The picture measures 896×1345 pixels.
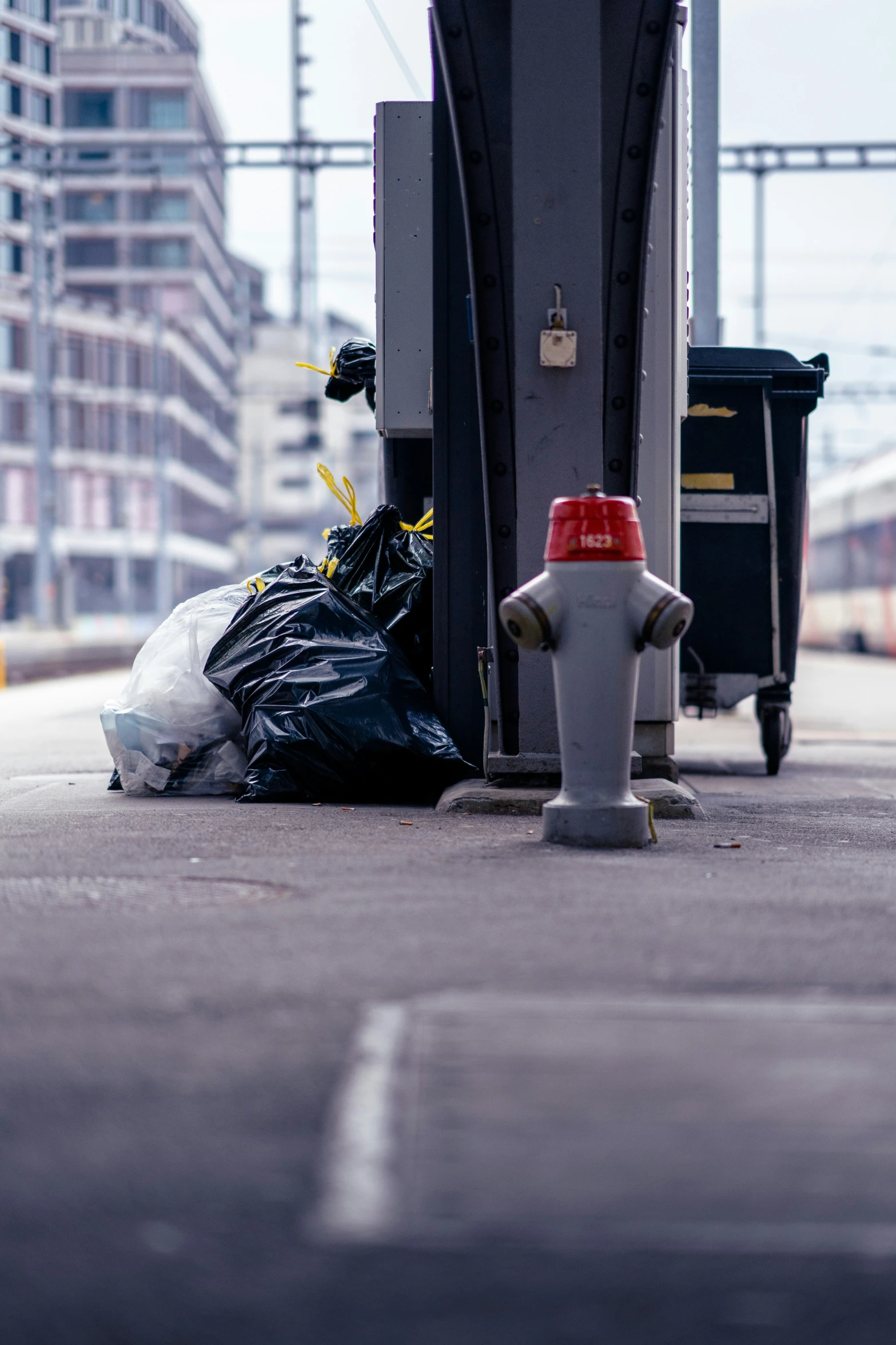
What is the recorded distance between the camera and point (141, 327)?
75.4m

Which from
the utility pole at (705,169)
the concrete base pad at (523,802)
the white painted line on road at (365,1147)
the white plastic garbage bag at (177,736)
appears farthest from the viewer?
the utility pole at (705,169)

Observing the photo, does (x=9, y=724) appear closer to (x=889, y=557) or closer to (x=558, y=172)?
(x=558, y=172)

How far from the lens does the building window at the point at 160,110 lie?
3142 inches

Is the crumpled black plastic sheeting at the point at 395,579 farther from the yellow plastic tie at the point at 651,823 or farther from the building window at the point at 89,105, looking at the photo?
the building window at the point at 89,105

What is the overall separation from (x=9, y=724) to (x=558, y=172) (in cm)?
825

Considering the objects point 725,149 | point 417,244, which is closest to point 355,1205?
point 417,244

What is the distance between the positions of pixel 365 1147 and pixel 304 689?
164 inches

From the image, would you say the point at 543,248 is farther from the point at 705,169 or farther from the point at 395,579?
the point at 705,169

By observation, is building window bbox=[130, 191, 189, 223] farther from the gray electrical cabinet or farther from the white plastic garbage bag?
the white plastic garbage bag

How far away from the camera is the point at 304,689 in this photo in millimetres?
6297

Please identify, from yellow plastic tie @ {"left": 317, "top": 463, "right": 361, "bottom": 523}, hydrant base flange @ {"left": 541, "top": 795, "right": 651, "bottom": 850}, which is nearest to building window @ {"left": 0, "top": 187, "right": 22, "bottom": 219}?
yellow plastic tie @ {"left": 317, "top": 463, "right": 361, "bottom": 523}

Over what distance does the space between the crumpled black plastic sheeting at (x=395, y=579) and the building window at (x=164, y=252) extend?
258ft

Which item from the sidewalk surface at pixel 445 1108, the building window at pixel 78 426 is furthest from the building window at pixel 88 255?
the sidewalk surface at pixel 445 1108

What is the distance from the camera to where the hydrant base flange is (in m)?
4.85
